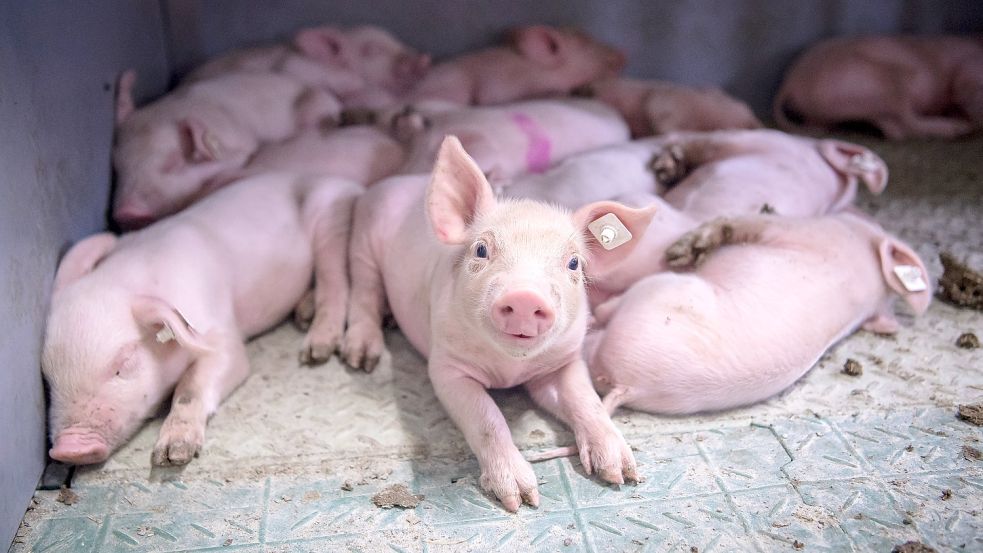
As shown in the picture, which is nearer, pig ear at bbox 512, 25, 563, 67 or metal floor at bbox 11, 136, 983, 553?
metal floor at bbox 11, 136, 983, 553

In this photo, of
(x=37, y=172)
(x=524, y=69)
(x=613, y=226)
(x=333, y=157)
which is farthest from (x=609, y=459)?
(x=524, y=69)

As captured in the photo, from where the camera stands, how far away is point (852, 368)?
10.0 feet

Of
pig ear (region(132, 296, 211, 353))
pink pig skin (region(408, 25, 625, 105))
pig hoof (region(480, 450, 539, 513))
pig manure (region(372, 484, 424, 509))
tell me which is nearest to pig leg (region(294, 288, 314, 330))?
pig ear (region(132, 296, 211, 353))

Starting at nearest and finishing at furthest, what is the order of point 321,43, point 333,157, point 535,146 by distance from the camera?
1. point 333,157
2. point 535,146
3. point 321,43

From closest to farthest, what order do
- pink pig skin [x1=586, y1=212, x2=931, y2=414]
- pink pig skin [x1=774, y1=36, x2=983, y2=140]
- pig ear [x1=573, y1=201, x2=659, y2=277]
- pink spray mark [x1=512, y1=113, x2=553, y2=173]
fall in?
pig ear [x1=573, y1=201, x2=659, y2=277] < pink pig skin [x1=586, y1=212, x2=931, y2=414] < pink spray mark [x1=512, y1=113, x2=553, y2=173] < pink pig skin [x1=774, y1=36, x2=983, y2=140]

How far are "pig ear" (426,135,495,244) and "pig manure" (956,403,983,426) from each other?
1614mm

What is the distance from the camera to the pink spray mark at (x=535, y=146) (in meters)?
4.20

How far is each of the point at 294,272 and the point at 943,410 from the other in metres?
2.33

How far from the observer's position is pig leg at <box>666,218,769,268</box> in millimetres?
3285

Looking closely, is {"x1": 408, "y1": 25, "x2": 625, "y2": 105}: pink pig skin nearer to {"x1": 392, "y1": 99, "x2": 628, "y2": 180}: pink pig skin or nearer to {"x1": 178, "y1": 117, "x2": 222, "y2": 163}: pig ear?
{"x1": 392, "y1": 99, "x2": 628, "y2": 180}: pink pig skin

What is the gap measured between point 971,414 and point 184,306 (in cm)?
250

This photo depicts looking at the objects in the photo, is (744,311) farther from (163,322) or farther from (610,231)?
(163,322)

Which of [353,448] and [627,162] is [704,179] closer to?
[627,162]

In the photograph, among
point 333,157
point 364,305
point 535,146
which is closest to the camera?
point 364,305
